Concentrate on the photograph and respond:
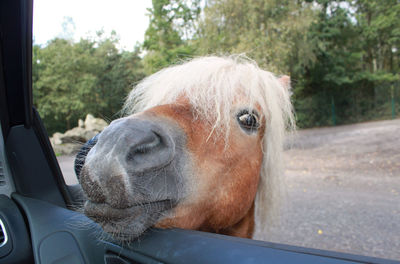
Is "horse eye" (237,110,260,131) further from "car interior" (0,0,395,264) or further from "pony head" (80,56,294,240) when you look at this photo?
"car interior" (0,0,395,264)

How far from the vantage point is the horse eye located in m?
1.47

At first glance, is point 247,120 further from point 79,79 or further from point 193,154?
point 79,79

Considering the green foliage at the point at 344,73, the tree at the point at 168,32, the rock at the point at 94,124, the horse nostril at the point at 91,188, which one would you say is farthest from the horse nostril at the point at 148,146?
the green foliage at the point at 344,73

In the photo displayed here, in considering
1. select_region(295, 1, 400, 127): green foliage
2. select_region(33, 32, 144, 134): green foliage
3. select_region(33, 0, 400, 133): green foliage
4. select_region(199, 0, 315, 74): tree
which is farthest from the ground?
select_region(295, 1, 400, 127): green foliage

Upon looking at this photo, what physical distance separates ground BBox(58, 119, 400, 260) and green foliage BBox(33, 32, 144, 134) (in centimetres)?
263

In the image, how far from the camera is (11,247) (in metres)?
1.28

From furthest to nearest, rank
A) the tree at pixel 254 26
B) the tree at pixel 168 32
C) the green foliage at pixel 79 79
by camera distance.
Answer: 1. the tree at pixel 254 26
2. the tree at pixel 168 32
3. the green foliage at pixel 79 79

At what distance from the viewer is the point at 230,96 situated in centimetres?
148

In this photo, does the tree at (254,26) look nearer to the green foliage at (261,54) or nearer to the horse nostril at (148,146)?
the green foliage at (261,54)

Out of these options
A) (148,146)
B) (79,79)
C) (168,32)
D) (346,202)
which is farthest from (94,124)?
(346,202)

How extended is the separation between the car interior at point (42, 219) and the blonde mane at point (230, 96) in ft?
2.09

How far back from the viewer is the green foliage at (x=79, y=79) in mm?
4289

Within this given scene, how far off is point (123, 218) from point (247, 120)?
88 centimetres

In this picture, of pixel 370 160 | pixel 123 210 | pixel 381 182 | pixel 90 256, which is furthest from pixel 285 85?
pixel 370 160
